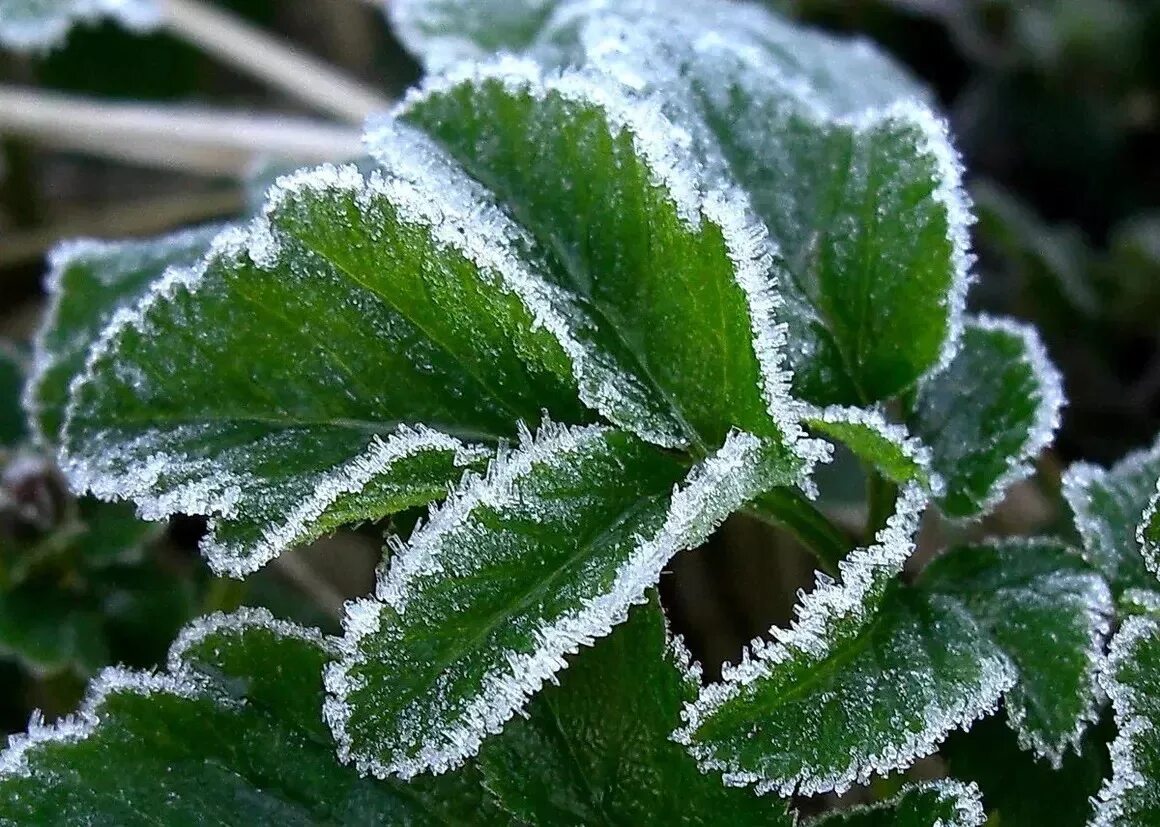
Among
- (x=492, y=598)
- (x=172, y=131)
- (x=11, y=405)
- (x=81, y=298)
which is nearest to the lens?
(x=492, y=598)

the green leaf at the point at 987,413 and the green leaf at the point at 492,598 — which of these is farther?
the green leaf at the point at 987,413

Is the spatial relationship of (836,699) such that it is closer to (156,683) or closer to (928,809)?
(928,809)

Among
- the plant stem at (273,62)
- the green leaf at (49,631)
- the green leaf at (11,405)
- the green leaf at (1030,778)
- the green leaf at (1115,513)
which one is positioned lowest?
the green leaf at (49,631)

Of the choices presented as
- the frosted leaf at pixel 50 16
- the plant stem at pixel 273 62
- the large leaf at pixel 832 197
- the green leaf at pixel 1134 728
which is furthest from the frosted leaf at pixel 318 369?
the plant stem at pixel 273 62

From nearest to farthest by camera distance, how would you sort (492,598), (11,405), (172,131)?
(492,598)
(11,405)
(172,131)

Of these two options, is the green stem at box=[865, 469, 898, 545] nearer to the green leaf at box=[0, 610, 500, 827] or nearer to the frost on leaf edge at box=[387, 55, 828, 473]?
the frost on leaf edge at box=[387, 55, 828, 473]

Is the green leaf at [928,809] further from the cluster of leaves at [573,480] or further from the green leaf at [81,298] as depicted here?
the green leaf at [81,298]

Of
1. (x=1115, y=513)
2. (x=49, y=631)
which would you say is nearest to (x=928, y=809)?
(x=1115, y=513)

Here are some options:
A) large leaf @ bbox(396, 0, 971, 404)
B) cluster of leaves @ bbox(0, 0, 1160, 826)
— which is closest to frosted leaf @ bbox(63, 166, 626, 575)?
cluster of leaves @ bbox(0, 0, 1160, 826)
